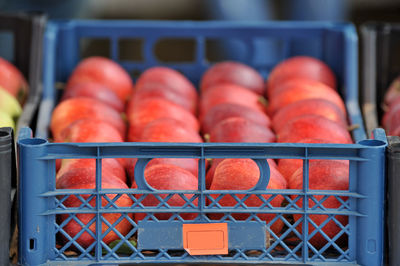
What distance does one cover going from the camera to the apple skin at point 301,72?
109 inches

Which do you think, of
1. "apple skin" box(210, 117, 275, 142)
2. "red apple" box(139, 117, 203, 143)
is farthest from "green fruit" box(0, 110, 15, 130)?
"apple skin" box(210, 117, 275, 142)

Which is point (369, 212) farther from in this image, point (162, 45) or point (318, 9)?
point (162, 45)

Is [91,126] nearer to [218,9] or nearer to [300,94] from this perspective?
[300,94]

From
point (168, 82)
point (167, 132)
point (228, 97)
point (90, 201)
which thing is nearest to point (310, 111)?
point (228, 97)

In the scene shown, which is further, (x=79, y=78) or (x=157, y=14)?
(x=157, y=14)

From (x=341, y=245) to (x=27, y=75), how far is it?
157 centimetres

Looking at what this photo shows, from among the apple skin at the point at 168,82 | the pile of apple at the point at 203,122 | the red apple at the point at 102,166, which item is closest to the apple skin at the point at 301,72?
the pile of apple at the point at 203,122

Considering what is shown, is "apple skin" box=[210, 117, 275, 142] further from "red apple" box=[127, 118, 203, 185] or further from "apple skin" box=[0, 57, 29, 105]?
"apple skin" box=[0, 57, 29, 105]

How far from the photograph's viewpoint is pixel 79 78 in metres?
2.79

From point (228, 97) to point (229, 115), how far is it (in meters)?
0.22

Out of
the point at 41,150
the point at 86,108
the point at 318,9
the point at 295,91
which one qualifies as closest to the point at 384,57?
the point at 295,91

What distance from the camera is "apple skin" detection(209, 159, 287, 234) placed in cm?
179

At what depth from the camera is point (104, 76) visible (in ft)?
9.25

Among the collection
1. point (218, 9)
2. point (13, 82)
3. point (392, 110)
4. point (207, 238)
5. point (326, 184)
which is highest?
point (218, 9)
